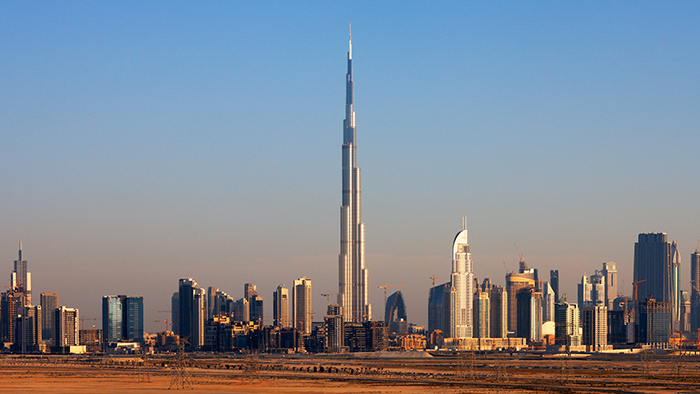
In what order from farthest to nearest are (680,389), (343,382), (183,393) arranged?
(343,382) < (680,389) < (183,393)

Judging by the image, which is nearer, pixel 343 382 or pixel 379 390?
pixel 379 390

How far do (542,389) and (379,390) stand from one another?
27.8 meters

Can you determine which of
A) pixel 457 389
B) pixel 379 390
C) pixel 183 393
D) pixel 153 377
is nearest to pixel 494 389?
pixel 457 389

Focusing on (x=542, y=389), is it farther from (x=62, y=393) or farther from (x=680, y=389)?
(x=62, y=393)

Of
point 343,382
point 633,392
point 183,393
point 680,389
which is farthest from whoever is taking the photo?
point 343,382

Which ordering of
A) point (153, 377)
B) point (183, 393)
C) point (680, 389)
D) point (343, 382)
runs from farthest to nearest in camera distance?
point (153, 377) → point (343, 382) → point (680, 389) → point (183, 393)

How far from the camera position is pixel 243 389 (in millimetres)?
154375

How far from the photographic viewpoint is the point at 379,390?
15388 cm

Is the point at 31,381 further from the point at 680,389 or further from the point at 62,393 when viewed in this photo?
the point at 680,389

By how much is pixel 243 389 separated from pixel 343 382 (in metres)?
30.3

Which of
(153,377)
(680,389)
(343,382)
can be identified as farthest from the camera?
(153,377)

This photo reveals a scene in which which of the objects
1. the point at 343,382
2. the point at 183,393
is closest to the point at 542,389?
the point at 343,382

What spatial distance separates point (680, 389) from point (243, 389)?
2952 inches

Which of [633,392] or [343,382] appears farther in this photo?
[343,382]
